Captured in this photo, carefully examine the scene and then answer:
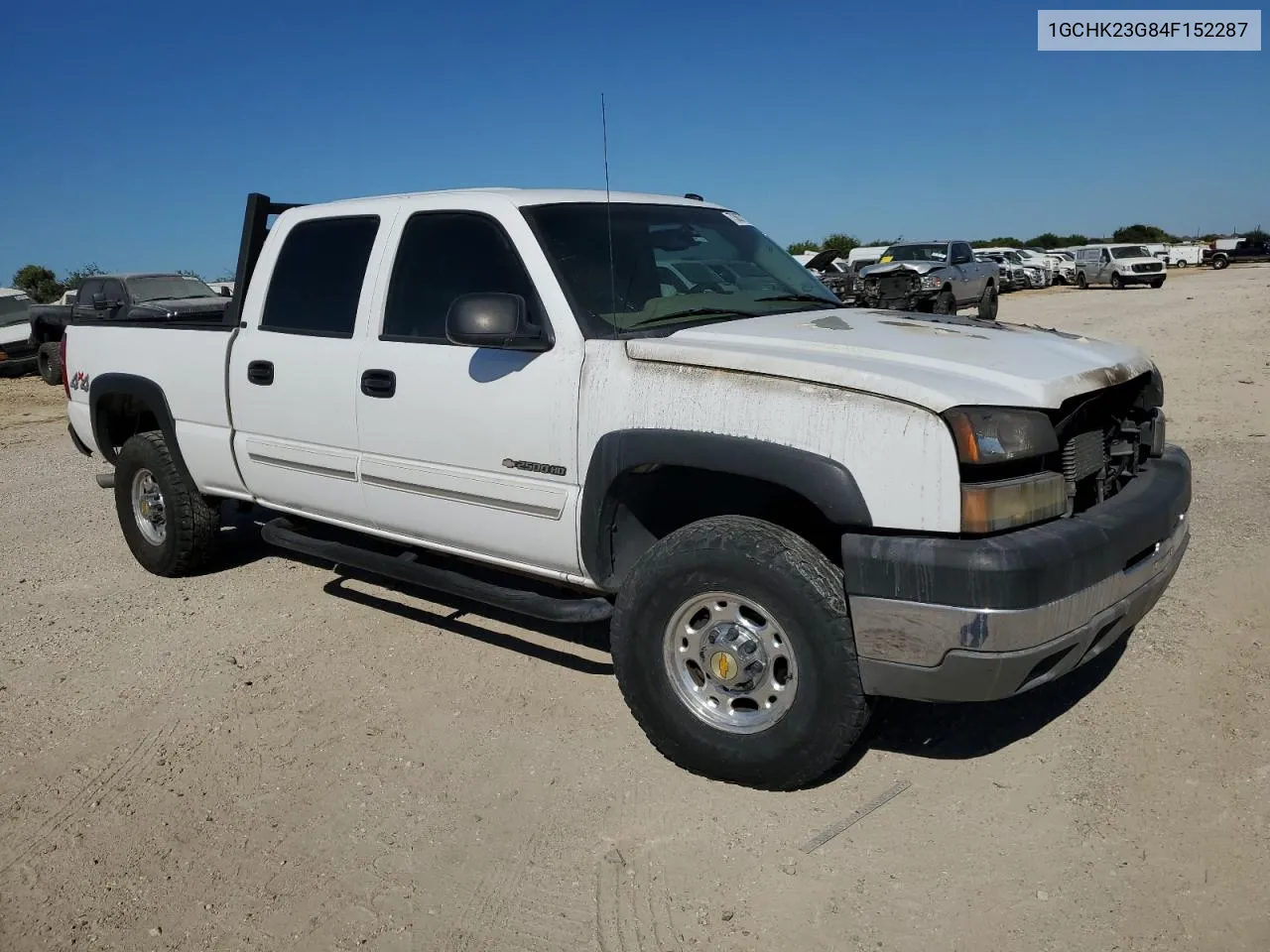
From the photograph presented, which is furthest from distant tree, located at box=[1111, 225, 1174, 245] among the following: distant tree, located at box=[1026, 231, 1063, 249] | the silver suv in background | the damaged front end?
the damaged front end

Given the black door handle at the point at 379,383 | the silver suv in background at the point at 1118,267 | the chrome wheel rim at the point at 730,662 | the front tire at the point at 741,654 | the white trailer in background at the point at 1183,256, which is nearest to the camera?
the front tire at the point at 741,654

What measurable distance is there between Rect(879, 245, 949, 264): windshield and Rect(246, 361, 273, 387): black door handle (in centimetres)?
1961

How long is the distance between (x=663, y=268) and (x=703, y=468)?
1.23 meters

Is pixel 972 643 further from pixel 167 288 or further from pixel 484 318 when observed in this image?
pixel 167 288

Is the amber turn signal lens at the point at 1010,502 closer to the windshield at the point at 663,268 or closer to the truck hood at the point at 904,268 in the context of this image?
the windshield at the point at 663,268

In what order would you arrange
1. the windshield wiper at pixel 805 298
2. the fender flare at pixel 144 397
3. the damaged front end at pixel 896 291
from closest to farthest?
the windshield wiper at pixel 805 298
the fender flare at pixel 144 397
the damaged front end at pixel 896 291

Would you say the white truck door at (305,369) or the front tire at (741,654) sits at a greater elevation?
the white truck door at (305,369)

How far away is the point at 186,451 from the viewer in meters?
5.30

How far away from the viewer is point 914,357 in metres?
3.17

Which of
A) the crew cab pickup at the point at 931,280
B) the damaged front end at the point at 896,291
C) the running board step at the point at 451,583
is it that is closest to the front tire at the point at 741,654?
the running board step at the point at 451,583

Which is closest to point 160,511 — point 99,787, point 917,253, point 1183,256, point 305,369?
point 305,369

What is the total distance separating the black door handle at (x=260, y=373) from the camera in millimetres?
4703

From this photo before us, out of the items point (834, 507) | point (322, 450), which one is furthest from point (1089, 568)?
point (322, 450)

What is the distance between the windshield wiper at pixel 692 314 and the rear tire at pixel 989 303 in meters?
13.4
